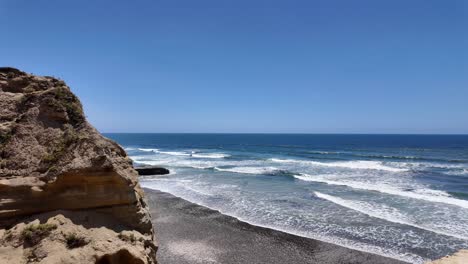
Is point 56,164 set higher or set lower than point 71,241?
higher

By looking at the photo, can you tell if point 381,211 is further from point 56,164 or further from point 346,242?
point 56,164

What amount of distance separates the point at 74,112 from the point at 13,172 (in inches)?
69.8

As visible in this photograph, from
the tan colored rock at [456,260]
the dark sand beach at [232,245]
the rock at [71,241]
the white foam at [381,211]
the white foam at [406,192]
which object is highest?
the rock at [71,241]

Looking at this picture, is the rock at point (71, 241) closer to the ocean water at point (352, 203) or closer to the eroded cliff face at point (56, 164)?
the eroded cliff face at point (56, 164)

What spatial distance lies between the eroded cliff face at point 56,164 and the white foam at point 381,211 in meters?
16.0

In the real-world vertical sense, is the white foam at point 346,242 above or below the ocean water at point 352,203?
below

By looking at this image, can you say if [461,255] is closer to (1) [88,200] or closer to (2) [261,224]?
(2) [261,224]

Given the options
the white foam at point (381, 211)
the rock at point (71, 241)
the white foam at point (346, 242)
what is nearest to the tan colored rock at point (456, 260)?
the white foam at point (346, 242)

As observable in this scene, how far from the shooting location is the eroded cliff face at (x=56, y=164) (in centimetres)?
642

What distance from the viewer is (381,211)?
21469 millimetres

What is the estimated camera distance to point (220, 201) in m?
24.4

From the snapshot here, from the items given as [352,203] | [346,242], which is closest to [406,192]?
[352,203]

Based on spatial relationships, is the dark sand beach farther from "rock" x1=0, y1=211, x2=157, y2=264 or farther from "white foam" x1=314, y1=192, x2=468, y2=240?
"rock" x1=0, y1=211, x2=157, y2=264

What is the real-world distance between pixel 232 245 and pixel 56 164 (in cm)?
1077
